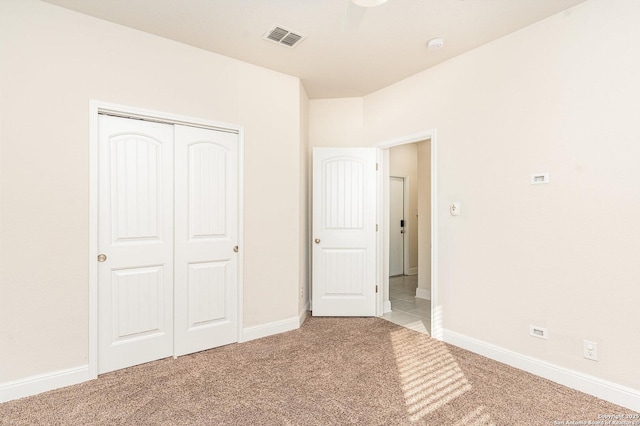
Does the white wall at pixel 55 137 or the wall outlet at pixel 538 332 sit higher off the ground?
the white wall at pixel 55 137

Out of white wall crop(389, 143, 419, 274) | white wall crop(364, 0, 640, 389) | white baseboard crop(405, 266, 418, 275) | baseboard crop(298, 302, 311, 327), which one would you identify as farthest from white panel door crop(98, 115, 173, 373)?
white baseboard crop(405, 266, 418, 275)

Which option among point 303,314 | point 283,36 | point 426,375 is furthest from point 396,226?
point 283,36

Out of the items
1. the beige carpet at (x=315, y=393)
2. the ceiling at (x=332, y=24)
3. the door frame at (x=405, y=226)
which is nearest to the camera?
the beige carpet at (x=315, y=393)

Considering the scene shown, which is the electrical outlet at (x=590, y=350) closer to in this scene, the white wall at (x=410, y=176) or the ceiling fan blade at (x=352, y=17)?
the ceiling fan blade at (x=352, y=17)

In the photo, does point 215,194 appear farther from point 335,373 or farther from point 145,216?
point 335,373

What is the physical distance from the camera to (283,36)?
2.75 m

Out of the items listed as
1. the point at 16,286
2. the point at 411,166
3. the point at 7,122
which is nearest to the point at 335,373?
the point at 16,286

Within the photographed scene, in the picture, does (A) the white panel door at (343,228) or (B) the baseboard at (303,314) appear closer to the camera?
(B) the baseboard at (303,314)

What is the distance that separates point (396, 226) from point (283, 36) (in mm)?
4712

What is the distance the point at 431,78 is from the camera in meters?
3.34

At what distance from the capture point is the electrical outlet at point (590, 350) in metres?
2.23

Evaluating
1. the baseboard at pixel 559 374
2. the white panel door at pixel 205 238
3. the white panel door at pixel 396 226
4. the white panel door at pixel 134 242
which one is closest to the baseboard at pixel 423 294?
the white panel door at pixel 396 226

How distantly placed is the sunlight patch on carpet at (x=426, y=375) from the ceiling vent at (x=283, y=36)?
9.56 ft

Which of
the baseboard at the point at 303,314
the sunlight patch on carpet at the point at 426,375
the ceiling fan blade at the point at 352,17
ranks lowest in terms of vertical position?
the sunlight patch on carpet at the point at 426,375
